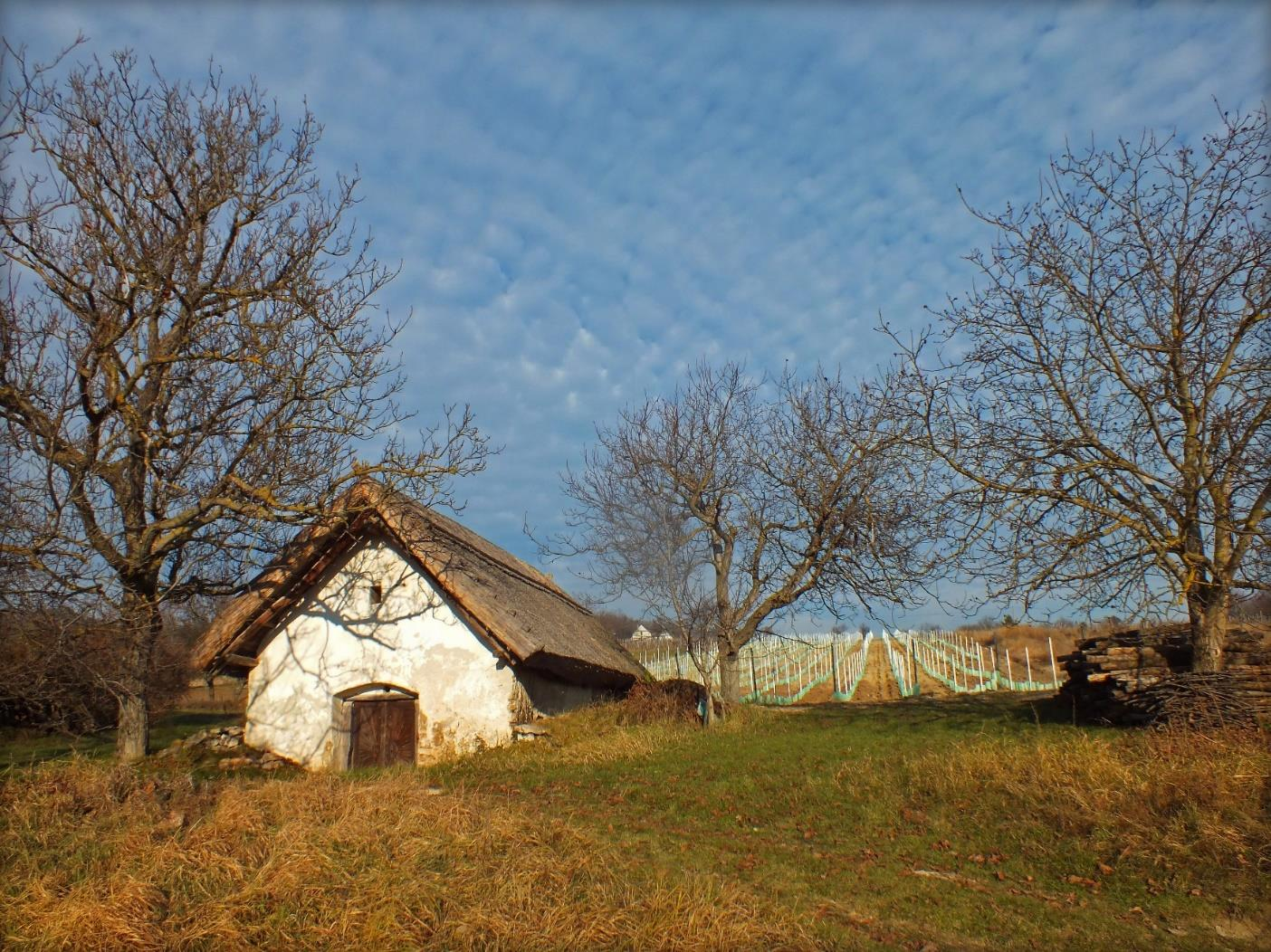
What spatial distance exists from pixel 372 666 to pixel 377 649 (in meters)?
0.31

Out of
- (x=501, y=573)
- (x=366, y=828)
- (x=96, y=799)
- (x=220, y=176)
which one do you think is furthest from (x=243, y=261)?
(x=366, y=828)

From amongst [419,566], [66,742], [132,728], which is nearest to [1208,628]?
[419,566]

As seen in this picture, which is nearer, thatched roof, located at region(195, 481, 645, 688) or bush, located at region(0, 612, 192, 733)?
bush, located at region(0, 612, 192, 733)

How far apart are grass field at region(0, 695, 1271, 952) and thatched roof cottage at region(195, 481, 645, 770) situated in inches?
124

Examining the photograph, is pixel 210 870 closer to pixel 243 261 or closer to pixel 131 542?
pixel 131 542

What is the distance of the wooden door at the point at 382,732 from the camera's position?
13961 mm

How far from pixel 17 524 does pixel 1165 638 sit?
17.3 metres

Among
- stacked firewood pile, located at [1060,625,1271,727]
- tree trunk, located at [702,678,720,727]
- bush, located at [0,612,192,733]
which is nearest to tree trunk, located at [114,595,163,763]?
bush, located at [0,612,192,733]

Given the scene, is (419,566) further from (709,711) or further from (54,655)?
(709,711)

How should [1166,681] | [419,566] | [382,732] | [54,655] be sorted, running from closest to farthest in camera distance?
[54,655]
[1166,681]
[382,732]
[419,566]

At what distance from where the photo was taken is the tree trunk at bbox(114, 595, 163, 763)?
11.5 meters

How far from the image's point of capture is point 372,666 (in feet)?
46.7

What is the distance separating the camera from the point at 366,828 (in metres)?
6.53

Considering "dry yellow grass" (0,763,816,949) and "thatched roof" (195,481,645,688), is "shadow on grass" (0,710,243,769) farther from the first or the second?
"dry yellow grass" (0,763,816,949)
